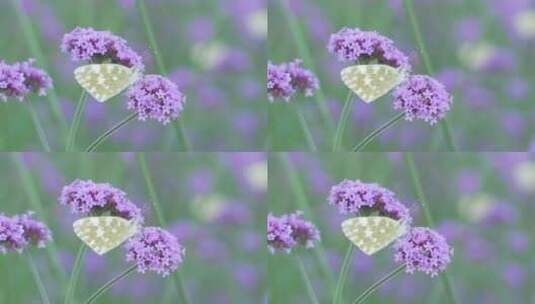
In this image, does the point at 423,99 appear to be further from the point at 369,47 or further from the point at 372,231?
the point at 372,231

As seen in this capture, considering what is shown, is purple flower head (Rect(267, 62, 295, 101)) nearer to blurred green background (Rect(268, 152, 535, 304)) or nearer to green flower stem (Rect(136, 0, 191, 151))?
blurred green background (Rect(268, 152, 535, 304))

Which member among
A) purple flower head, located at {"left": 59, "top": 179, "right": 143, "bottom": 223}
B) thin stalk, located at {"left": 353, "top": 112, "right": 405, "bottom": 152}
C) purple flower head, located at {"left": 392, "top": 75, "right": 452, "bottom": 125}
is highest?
purple flower head, located at {"left": 392, "top": 75, "right": 452, "bottom": 125}

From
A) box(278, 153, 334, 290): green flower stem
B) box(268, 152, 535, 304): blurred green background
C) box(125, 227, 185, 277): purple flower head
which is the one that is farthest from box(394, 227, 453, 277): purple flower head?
box(125, 227, 185, 277): purple flower head

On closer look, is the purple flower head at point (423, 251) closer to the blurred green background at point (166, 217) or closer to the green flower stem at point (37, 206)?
the blurred green background at point (166, 217)

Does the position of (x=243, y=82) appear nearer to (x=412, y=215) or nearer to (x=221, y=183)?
(x=221, y=183)

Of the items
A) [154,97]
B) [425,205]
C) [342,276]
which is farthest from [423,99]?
[154,97]

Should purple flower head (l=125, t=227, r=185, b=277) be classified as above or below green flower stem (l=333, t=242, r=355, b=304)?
above
